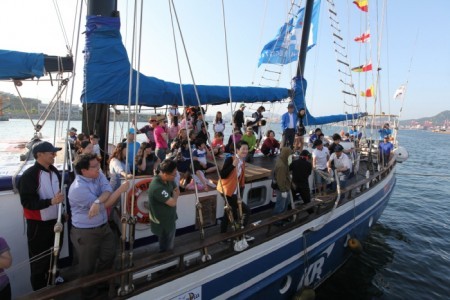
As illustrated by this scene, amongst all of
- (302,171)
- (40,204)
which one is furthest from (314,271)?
(40,204)

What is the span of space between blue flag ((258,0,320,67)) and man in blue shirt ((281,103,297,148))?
303 cm

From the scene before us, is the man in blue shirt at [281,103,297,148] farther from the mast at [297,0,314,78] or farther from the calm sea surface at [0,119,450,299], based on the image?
the calm sea surface at [0,119,450,299]

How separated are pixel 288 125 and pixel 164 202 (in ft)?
17.0

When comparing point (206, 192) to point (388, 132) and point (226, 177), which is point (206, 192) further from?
point (388, 132)

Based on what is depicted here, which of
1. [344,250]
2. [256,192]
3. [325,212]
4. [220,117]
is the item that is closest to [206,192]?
[256,192]

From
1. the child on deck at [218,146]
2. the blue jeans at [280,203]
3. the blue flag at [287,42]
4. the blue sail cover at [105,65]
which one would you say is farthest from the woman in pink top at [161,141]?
the blue flag at [287,42]

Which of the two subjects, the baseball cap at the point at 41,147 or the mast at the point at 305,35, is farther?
the mast at the point at 305,35

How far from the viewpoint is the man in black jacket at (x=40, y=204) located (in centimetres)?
282

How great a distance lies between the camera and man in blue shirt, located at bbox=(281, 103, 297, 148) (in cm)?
762

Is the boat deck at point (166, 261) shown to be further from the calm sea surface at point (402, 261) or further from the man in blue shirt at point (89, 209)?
the calm sea surface at point (402, 261)

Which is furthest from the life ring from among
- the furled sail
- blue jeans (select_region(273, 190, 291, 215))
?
blue jeans (select_region(273, 190, 291, 215))

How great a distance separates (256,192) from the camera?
6.05 metres

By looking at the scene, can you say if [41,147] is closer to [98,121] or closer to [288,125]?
[98,121]

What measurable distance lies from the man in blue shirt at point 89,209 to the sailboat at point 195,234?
0.81 feet
